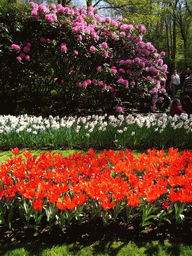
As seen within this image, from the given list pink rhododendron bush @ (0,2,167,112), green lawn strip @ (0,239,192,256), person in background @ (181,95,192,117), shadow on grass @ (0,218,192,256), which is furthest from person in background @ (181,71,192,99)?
green lawn strip @ (0,239,192,256)

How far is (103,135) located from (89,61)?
3263 mm

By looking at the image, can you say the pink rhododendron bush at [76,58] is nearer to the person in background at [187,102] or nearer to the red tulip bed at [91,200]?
the person in background at [187,102]

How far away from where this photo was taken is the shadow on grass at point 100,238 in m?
1.79

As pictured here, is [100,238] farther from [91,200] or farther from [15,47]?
[15,47]

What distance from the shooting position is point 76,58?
21.6 ft

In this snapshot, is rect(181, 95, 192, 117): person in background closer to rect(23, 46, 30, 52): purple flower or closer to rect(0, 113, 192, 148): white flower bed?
rect(0, 113, 192, 148): white flower bed

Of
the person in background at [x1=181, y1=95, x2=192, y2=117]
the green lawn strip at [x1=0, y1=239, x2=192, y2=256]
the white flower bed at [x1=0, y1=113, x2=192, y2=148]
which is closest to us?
the green lawn strip at [x1=0, y1=239, x2=192, y2=256]

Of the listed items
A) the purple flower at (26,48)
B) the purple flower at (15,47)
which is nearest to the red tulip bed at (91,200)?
the purple flower at (15,47)

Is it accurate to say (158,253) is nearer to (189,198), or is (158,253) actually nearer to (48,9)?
(189,198)

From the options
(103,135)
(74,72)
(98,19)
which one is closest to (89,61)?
(74,72)

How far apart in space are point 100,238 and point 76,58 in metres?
5.67

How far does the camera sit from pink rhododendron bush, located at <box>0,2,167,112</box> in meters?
6.11

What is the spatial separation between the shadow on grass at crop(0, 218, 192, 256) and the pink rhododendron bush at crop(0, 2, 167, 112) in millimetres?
4968

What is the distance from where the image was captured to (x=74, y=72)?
6.83m
